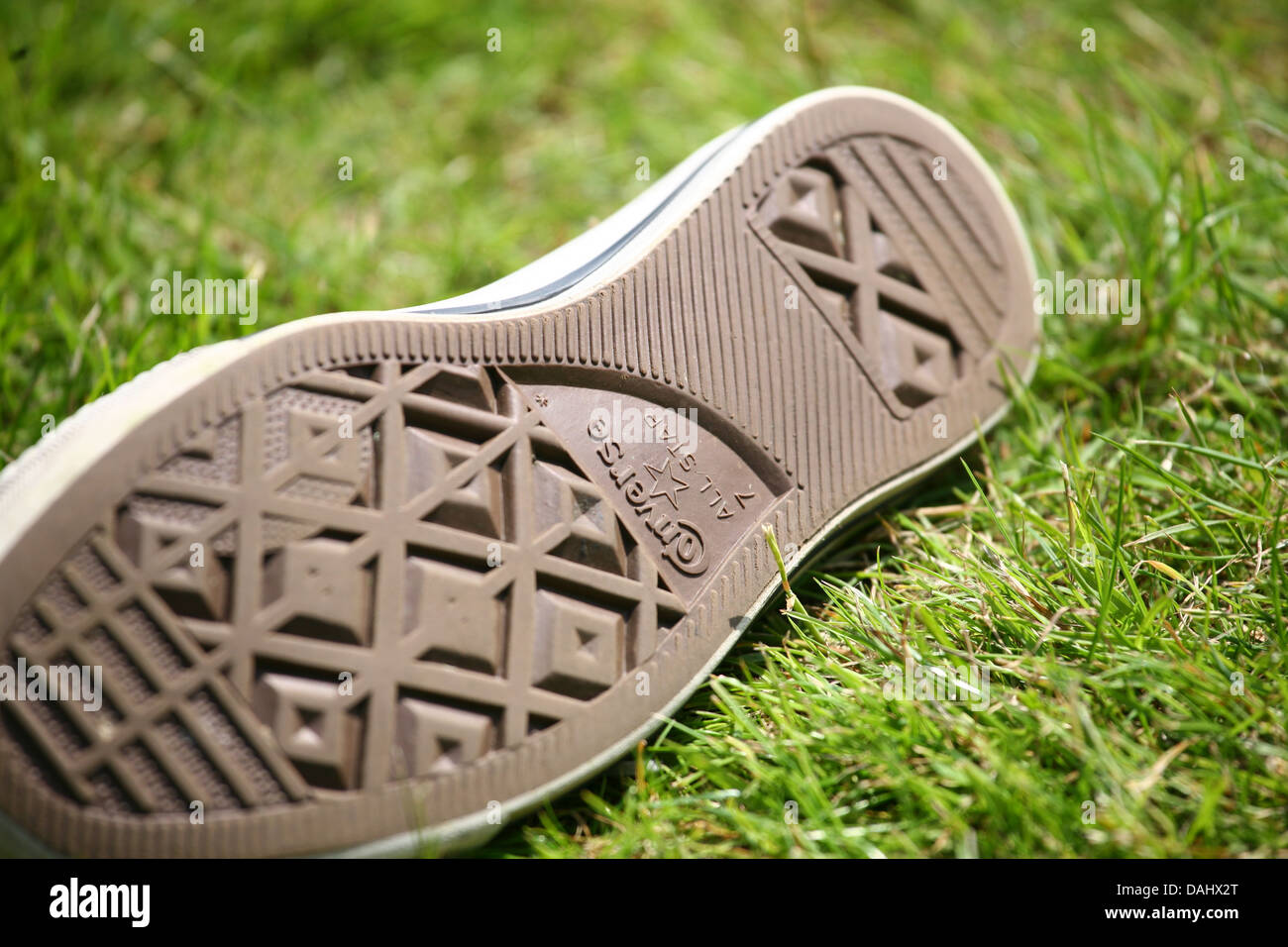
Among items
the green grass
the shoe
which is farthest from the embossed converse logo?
the green grass

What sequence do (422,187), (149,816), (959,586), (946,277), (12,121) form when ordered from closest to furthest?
1. (149,816)
2. (959,586)
3. (946,277)
4. (12,121)
5. (422,187)

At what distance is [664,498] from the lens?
158 cm

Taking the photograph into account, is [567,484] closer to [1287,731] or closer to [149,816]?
[149,816]

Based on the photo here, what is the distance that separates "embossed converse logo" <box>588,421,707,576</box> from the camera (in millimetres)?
1546

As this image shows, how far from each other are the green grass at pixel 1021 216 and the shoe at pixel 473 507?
0.59ft

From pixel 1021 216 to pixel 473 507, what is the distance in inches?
64.3

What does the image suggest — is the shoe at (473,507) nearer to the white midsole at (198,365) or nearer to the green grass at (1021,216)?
the white midsole at (198,365)

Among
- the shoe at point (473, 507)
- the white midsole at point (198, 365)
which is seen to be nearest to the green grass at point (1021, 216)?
the shoe at point (473, 507)

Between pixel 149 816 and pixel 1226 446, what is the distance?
199 cm

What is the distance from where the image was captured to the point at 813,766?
1.49 m

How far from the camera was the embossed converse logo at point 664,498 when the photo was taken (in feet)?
5.07

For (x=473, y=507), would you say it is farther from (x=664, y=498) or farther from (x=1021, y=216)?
(x=1021, y=216)

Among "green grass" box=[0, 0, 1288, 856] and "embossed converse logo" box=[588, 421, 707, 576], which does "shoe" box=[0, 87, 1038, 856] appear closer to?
"embossed converse logo" box=[588, 421, 707, 576]
